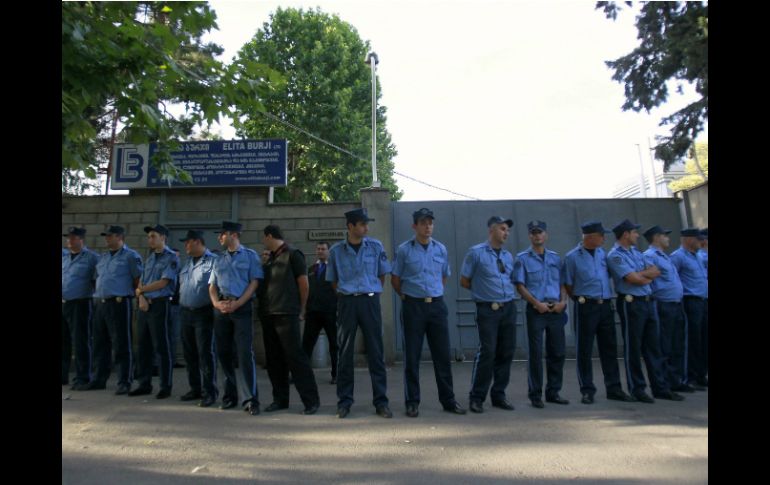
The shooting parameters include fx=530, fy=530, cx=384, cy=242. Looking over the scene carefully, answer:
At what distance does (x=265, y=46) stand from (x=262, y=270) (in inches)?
735

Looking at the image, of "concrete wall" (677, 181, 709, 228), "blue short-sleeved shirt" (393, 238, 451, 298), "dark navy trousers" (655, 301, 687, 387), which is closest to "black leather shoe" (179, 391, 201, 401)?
"blue short-sleeved shirt" (393, 238, 451, 298)

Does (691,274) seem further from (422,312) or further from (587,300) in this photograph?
(422,312)

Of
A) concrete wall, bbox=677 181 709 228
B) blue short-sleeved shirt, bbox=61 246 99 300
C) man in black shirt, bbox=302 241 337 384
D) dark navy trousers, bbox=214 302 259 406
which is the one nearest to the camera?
dark navy trousers, bbox=214 302 259 406

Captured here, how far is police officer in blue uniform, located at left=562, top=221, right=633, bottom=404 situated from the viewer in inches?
227

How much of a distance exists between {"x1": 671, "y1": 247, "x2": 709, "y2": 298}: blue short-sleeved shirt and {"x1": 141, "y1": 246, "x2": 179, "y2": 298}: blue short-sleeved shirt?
6.27 meters

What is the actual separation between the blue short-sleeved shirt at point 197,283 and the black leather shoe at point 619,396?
4.53 metres

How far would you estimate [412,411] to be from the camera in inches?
198

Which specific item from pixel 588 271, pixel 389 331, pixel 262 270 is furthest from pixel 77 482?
pixel 389 331

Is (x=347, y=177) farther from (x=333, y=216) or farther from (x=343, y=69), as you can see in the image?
(x=333, y=216)

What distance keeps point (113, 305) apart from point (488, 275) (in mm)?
4676

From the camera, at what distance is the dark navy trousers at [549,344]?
5.61m

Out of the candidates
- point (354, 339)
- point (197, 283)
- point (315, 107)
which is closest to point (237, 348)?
point (197, 283)

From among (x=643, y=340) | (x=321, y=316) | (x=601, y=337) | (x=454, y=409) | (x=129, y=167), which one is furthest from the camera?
(x=129, y=167)

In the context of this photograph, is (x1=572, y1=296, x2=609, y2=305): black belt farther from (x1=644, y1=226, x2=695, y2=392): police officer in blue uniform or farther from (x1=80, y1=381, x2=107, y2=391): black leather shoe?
(x1=80, y1=381, x2=107, y2=391): black leather shoe
